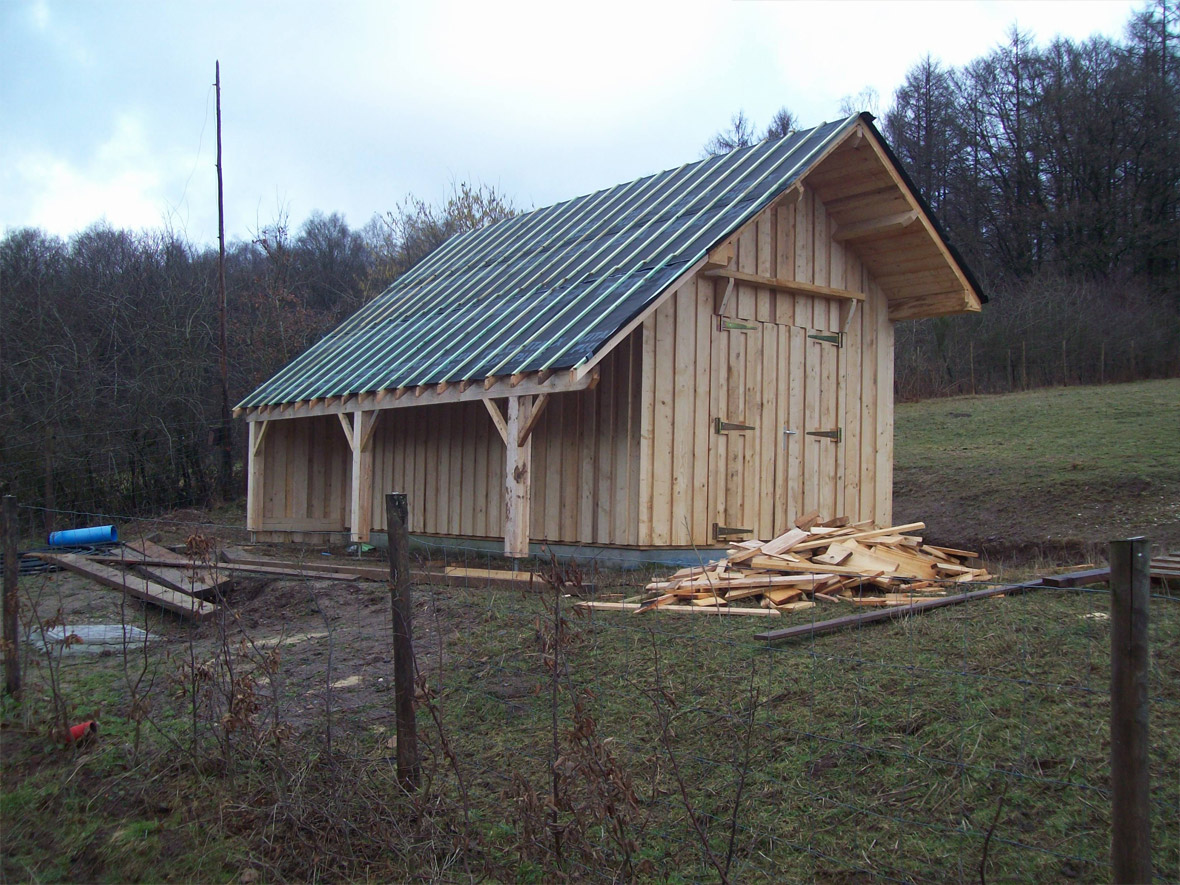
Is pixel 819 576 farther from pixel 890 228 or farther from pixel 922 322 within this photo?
pixel 922 322

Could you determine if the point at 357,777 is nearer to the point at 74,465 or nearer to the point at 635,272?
the point at 635,272

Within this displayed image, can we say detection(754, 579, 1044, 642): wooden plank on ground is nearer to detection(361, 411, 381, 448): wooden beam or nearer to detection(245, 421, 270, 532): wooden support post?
detection(361, 411, 381, 448): wooden beam

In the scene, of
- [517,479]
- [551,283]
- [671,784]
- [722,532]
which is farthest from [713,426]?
[671,784]

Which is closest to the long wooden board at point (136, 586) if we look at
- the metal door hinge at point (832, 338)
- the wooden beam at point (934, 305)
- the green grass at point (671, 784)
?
the green grass at point (671, 784)

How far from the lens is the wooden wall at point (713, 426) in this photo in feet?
39.0

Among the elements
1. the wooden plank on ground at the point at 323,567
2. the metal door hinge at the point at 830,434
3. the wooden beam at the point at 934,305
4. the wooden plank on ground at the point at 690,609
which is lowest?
the wooden plank on ground at the point at 323,567

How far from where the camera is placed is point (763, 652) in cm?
655

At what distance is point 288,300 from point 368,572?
1772 cm

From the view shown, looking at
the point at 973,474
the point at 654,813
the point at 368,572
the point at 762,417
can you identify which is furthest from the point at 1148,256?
the point at 654,813

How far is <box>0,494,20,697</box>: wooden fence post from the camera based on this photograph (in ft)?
19.5

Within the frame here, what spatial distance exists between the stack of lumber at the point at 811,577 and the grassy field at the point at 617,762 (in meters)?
1.15

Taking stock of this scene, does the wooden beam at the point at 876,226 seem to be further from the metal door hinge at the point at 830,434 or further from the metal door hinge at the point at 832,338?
the metal door hinge at the point at 830,434

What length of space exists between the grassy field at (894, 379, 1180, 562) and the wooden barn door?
3.52 meters

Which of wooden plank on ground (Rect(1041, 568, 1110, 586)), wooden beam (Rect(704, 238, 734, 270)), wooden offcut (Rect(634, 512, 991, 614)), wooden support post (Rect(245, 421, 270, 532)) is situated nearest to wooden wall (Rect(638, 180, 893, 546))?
wooden beam (Rect(704, 238, 734, 270))
